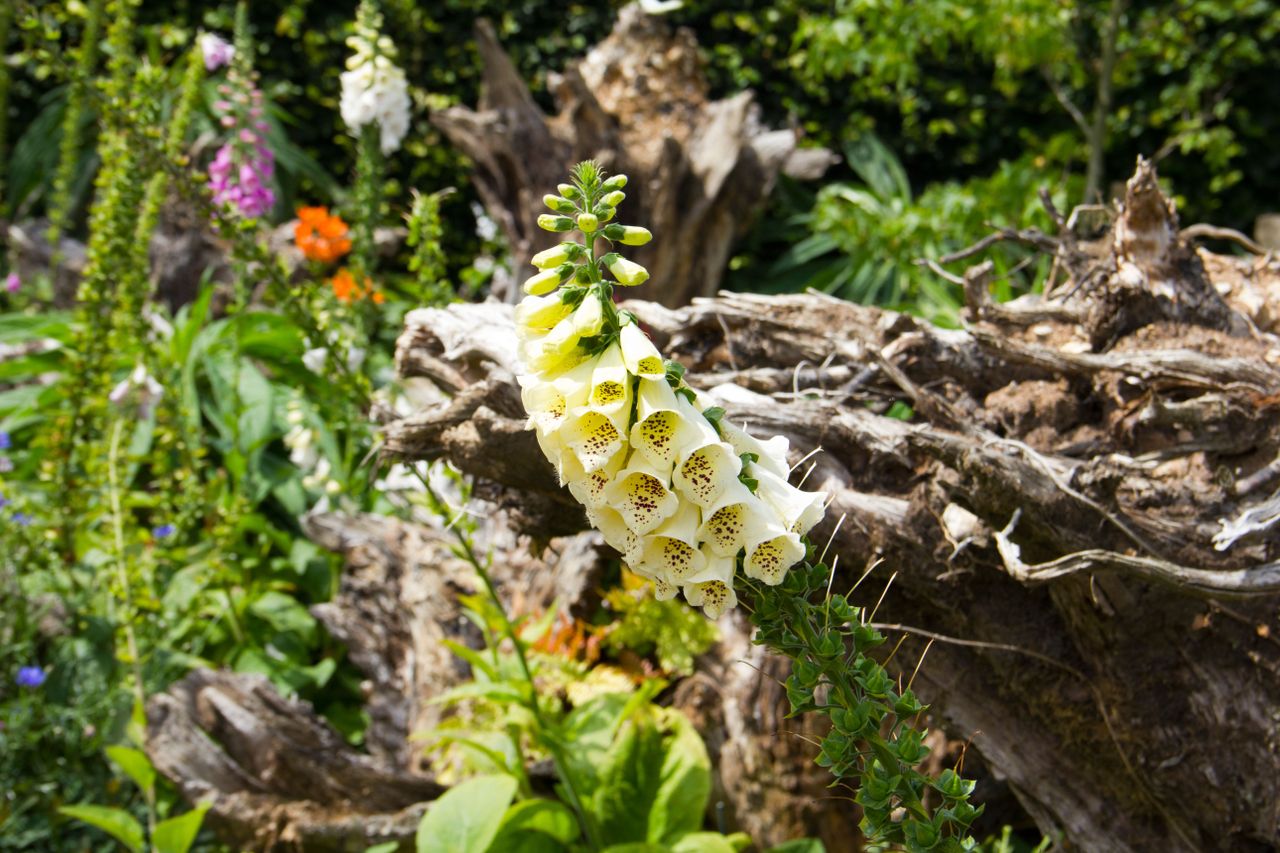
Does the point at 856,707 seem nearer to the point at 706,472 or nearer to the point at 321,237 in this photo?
the point at 706,472

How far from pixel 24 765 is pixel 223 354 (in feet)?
6.89

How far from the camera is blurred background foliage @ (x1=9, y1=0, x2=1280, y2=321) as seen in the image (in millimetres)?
5609

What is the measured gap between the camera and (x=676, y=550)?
1424 mm

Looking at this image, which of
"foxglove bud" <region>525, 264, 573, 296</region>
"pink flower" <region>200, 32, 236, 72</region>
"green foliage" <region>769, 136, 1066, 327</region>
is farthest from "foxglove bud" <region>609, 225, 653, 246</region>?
"pink flower" <region>200, 32, 236, 72</region>

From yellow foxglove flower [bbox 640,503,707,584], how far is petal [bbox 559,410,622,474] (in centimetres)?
12

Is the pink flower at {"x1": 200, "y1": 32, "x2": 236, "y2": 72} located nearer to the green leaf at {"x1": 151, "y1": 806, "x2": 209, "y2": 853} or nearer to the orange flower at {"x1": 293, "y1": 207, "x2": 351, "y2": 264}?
the orange flower at {"x1": 293, "y1": 207, "x2": 351, "y2": 264}

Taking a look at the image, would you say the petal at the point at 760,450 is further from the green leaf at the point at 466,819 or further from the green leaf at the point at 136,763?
the green leaf at the point at 136,763

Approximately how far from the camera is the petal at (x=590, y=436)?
1.36 m

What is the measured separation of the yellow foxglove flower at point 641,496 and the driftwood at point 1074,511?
3.03ft

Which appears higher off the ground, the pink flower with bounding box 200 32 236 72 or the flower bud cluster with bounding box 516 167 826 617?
the pink flower with bounding box 200 32 236 72

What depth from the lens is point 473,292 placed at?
7.29 metres

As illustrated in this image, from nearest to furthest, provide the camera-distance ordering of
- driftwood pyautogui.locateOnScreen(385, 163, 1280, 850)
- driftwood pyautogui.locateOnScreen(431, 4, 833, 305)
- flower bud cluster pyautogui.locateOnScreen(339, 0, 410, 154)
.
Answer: driftwood pyautogui.locateOnScreen(385, 163, 1280, 850) → flower bud cluster pyautogui.locateOnScreen(339, 0, 410, 154) → driftwood pyautogui.locateOnScreen(431, 4, 833, 305)

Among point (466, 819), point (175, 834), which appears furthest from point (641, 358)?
point (175, 834)

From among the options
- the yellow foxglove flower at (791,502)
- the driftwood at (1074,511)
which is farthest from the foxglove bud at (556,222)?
the driftwood at (1074,511)
